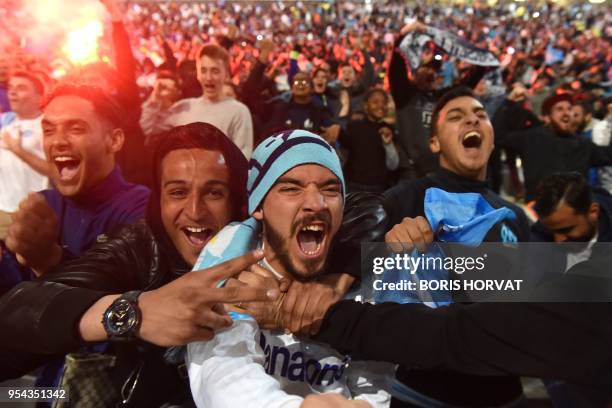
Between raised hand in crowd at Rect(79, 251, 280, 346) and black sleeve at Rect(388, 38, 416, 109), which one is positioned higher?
black sleeve at Rect(388, 38, 416, 109)

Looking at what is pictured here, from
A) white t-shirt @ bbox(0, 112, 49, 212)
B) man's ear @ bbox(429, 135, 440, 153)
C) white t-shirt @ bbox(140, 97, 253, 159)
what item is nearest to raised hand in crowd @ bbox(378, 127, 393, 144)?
white t-shirt @ bbox(140, 97, 253, 159)

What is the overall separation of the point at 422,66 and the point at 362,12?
13024 millimetres

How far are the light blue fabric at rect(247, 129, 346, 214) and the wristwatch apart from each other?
36 centimetres

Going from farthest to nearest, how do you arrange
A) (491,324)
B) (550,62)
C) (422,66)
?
(550,62) < (422,66) < (491,324)

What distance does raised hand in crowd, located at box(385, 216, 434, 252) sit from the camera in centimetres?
103

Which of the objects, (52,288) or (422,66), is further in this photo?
(422,66)

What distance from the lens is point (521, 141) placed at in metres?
3.58

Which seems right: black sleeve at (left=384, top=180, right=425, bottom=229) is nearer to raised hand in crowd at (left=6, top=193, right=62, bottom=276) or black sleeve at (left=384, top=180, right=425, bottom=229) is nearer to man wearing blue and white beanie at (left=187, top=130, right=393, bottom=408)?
man wearing blue and white beanie at (left=187, top=130, right=393, bottom=408)

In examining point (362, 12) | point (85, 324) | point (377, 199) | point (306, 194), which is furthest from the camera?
point (362, 12)

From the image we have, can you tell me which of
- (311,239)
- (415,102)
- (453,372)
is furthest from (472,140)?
(415,102)

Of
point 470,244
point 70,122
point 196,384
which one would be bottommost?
point 196,384

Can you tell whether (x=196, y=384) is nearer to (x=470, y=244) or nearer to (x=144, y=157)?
(x=470, y=244)

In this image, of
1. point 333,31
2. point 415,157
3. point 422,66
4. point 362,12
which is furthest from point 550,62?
point 415,157

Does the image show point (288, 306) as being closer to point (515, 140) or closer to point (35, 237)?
point (35, 237)
